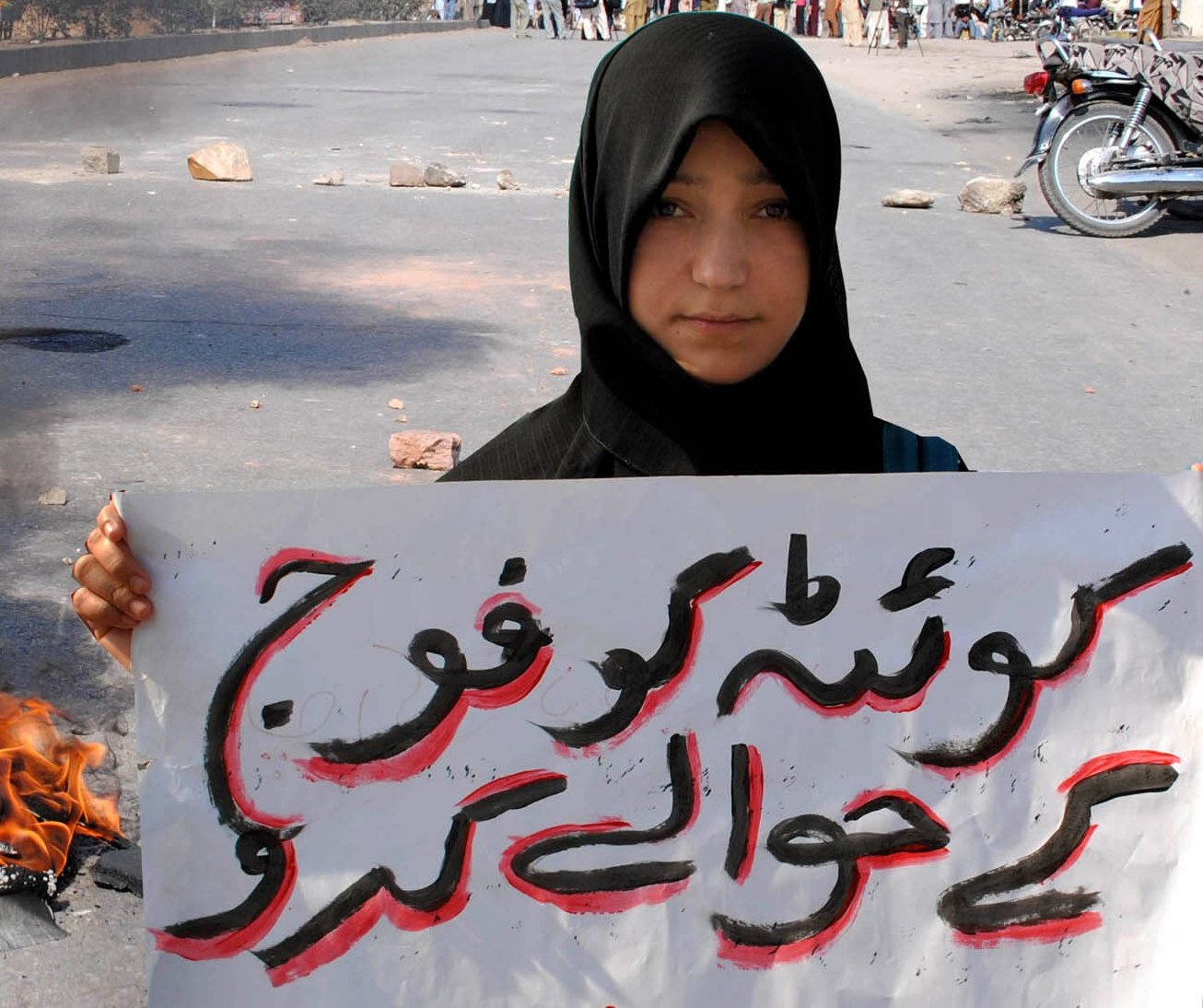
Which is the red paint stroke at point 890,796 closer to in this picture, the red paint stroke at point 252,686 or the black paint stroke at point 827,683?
the black paint stroke at point 827,683

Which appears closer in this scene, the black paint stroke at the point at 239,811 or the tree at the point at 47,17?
the black paint stroke at the point at 239,811

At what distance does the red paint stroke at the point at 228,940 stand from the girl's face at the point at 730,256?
629 millimetres

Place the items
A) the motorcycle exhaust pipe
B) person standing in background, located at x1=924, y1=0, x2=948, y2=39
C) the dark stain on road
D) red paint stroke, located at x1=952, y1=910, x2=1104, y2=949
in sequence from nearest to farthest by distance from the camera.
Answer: red paint stroke, located at x1=952, y1=910, x2=1104, y2=949, the dark stain on road, the motorcycle exhaust pipe, person standing in background, located at x1=924, y1=0, x2=948, y2=39

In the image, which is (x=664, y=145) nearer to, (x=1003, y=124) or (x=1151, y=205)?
(x=1151, y=205)

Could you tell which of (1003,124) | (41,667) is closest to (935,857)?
(41,667)

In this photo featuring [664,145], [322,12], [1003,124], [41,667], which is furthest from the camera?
[322,12]

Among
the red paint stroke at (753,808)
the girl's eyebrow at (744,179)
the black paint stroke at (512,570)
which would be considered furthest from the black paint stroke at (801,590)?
the girl's eyebrow at (744,179)

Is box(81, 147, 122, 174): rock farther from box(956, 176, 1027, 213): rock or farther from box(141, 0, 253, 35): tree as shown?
box(141, 0, 253, 35): tree

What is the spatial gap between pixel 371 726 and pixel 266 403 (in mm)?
4152

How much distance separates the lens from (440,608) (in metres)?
1.38

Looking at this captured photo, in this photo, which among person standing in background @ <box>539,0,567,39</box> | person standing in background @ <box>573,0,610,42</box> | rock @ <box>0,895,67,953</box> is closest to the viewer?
rock @ <box>0,895,67,953</box>

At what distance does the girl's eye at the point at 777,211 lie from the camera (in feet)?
4.96

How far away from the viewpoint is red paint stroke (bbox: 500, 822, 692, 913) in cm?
137

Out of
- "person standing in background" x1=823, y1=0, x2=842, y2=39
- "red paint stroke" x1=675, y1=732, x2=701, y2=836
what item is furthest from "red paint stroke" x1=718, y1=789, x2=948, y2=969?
"person standing in background" x1=823, y1=0, x2=842, y2=39
